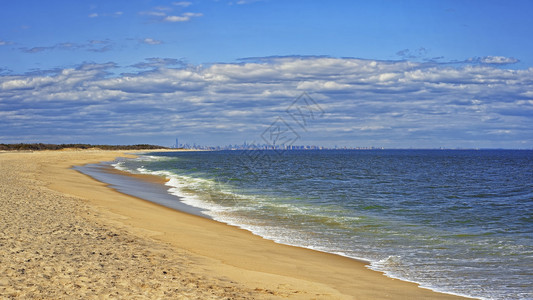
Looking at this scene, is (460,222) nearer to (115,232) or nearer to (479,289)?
(479,289)

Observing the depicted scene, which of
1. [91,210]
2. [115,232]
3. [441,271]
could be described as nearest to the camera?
[441,271]

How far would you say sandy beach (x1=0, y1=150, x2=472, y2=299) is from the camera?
23.9 ft

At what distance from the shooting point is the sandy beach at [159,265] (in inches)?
287

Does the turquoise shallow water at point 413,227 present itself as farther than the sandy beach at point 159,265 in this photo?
Yes

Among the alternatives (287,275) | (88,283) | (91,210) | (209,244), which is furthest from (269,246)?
(91,210)

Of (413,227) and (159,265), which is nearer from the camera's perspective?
(159,265)

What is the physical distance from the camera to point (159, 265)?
8938 millimetres

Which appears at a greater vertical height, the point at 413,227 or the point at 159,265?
the point at 159,265

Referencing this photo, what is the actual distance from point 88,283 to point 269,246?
583 centimetres

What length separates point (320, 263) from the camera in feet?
34.5

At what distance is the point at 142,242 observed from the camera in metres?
11.3

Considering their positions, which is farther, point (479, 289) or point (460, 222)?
point (460, 222)

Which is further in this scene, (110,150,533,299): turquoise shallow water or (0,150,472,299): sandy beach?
(110,150,533,299): turquoise shallow water

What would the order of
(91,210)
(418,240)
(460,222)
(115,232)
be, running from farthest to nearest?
(460,222)
(91,210)
(418,240)
(115,232)
